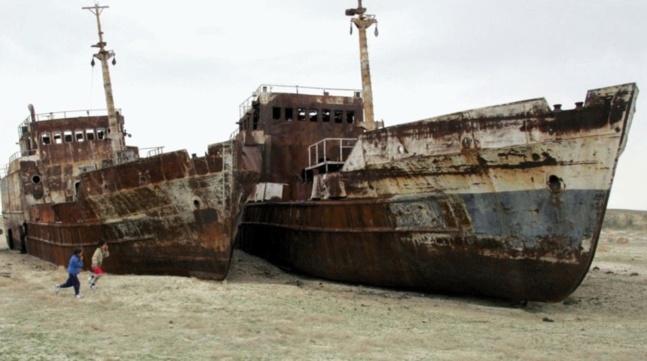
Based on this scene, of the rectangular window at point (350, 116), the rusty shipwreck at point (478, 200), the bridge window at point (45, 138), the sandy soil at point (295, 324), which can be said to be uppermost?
the bridge window at point (45, 138)

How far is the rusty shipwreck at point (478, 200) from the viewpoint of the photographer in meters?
10.4

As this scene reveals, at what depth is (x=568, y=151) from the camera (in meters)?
10.5

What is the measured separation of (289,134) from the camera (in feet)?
60.8

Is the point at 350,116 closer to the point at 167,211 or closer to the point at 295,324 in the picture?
the point at 167,211

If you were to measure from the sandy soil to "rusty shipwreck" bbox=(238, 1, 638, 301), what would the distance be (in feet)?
2.13

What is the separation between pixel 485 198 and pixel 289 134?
843 centimetres

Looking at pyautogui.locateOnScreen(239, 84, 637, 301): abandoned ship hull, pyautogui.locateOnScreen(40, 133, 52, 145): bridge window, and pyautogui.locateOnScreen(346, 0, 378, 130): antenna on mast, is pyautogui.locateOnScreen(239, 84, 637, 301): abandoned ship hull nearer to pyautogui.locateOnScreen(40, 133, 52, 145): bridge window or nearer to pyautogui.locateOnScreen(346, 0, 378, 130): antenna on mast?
pyautogui.locateOnScreen(346, 0, 378, 130): antenna on mast

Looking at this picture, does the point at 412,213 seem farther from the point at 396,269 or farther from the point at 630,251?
the point at 630,251

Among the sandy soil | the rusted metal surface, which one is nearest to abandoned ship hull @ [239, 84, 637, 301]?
the sandy soil

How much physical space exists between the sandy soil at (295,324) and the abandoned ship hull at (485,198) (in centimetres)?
63

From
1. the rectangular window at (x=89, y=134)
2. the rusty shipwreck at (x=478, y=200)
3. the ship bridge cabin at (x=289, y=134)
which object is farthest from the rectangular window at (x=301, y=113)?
the rectangular window at (x=89, y=134)

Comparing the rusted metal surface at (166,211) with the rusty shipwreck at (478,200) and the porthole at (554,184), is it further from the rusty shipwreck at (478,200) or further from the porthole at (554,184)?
the porthole at (554,184)

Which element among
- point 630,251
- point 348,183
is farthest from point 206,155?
point 630,251

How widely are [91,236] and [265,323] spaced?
7.95 m
